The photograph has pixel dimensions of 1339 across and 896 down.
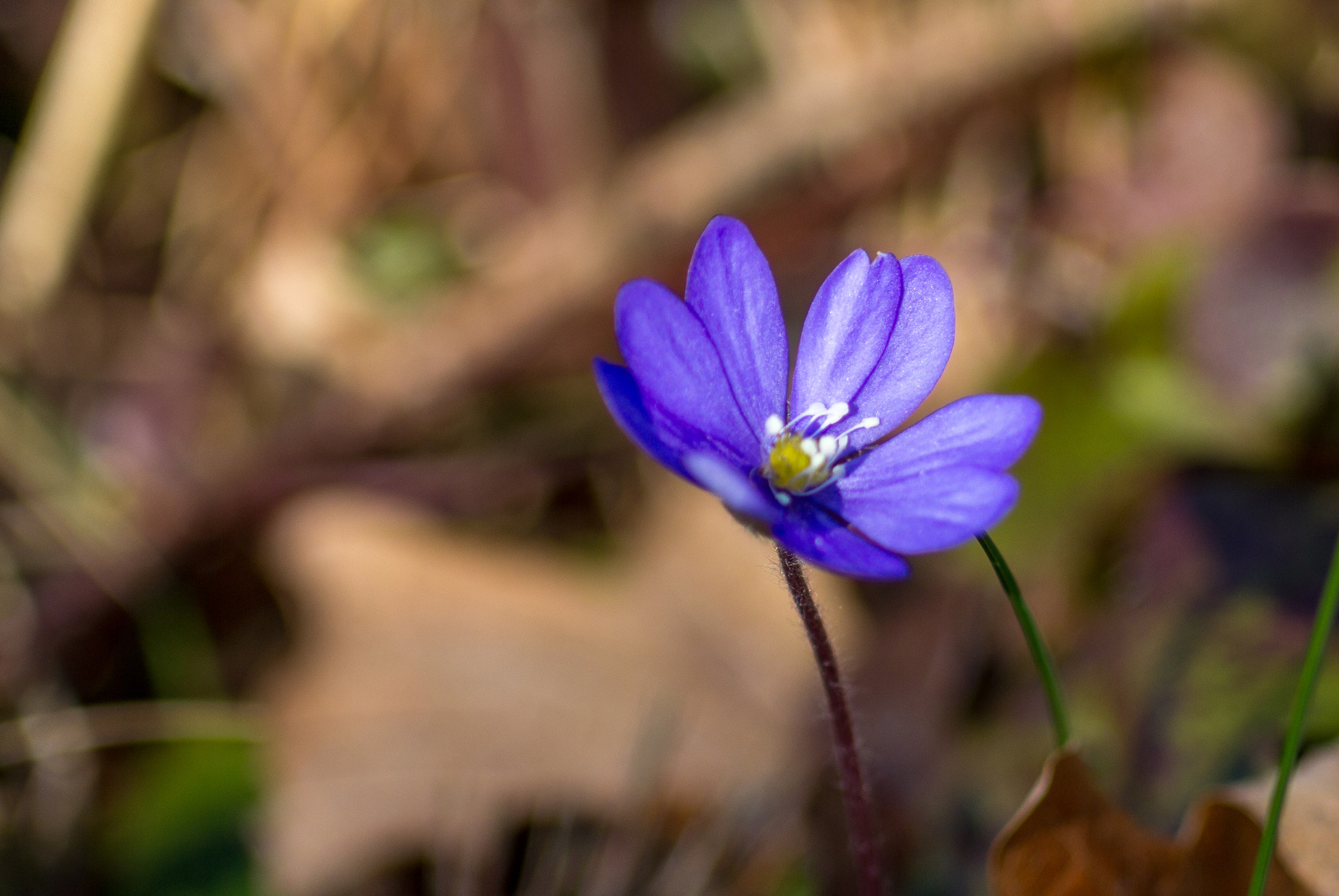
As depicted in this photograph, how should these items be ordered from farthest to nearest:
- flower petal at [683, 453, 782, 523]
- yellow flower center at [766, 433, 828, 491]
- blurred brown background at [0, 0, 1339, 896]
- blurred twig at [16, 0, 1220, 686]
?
blurred twig at [16, 0, 1220, 686], blurred brown background at [0, 0, 1339, 896], yellow flower center at [766, 433, 828, 491], flower petal at [683, 453, 782, 523]

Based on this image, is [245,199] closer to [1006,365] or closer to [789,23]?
[789,23]

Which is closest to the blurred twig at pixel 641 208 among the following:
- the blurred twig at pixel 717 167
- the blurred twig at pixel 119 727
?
the blurred twig at pixel 717 167

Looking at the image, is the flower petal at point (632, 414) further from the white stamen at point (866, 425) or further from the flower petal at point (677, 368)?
the white stamen at point (866, 425)

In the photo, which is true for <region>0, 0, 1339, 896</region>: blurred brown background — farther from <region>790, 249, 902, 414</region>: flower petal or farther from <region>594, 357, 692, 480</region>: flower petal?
<region>594, 357, 692, 480</region>: flower petal

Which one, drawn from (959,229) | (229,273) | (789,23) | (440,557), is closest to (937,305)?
(440,557)

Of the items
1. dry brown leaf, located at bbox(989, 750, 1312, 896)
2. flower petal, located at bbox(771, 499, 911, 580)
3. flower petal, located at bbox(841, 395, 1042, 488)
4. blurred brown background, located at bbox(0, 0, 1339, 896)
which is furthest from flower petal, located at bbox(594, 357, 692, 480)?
blurred brown background, located at bbox(0, 0, 1339, 896)

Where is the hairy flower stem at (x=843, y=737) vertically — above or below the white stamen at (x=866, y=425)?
below

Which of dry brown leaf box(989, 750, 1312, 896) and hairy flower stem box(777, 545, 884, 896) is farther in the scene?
dry brown leaf box(989, 750, 1312, 896)
